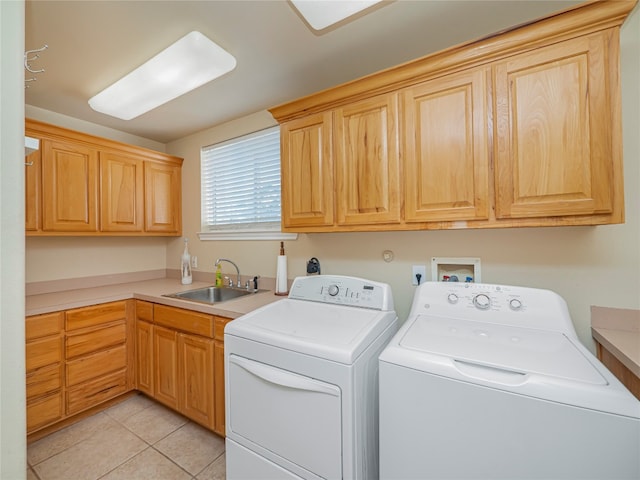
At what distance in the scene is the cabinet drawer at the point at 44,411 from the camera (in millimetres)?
1729

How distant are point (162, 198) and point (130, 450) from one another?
2.08m

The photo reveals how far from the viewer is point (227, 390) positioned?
1317mm

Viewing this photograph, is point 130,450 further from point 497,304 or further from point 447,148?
point 447,148

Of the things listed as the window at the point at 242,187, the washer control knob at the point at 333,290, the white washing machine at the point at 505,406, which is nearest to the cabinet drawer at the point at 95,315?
the window at the point at 242,187

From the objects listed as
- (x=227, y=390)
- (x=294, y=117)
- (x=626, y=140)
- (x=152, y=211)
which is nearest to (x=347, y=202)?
(x=294, y=117)

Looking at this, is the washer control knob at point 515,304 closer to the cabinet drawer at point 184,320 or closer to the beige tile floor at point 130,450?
the cabinet drawer at point 184,320

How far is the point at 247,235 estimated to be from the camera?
7.89ft

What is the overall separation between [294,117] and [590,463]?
1.91m

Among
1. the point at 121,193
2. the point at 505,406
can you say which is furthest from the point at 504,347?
the point at 121,193

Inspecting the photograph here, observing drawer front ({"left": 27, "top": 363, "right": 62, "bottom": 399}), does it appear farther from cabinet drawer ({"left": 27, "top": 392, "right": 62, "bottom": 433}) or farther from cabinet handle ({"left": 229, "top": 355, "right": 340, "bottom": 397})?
cabinet handle ({"left": 229, "top": 355, "right": 340, "bottom": 397})

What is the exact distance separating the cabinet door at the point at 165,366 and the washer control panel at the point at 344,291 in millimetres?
1006

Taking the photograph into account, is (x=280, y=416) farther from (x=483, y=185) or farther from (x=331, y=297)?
(x=483, y=185)

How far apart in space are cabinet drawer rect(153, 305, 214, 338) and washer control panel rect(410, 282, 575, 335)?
50.1 inches

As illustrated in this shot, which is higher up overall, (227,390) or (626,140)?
(626,140)
